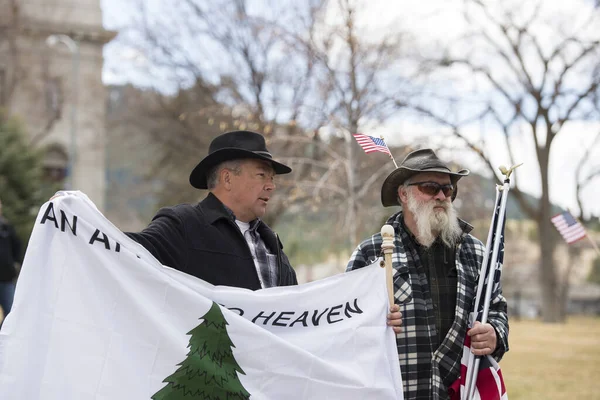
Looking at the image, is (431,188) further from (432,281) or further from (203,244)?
(203,244)

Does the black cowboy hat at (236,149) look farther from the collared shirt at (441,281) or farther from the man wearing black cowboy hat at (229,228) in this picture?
the collared shirt at (441,281)

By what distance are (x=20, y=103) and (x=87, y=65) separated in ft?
13.6

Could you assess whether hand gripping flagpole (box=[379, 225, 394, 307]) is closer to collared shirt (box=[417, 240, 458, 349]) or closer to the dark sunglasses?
collared shirt (box=[417, 240, 458, 349])

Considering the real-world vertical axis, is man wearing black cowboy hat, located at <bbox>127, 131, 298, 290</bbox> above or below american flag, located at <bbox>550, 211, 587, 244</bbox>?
below

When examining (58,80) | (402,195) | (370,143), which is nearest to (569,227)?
(370,143)

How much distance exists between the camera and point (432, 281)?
4.94 metres

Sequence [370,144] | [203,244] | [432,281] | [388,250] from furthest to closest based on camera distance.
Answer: [370,144]
[203,244]
[432,281]
[388,250]

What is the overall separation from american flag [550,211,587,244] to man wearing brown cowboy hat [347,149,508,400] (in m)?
6.30

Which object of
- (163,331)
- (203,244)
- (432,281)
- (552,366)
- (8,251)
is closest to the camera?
(163,331)

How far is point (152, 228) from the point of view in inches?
195

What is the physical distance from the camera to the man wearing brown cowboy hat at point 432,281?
482 cm

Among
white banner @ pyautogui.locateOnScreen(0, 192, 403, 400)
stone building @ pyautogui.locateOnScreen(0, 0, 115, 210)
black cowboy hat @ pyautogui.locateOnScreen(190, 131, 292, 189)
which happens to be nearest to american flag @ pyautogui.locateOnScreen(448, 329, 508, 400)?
white banner @ pyautogui.locateOnScreen(0, 192, 403, 400)

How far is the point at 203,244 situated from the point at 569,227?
7351 millimetres

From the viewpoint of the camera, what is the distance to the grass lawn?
1140 centimetres
